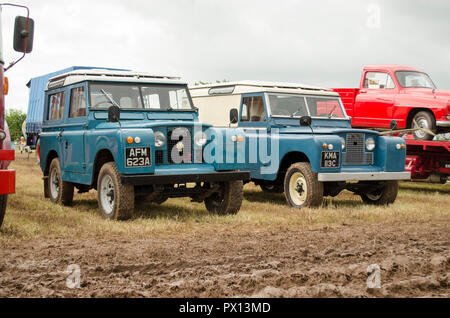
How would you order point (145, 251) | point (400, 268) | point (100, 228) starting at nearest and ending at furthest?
point (400, 268) < point (145, 251) < point (100, 228)

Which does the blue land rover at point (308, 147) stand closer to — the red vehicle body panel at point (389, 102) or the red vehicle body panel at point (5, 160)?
the red vehicle body panel at point (389, 102)

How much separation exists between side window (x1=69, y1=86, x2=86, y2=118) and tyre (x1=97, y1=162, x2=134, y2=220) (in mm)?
1320

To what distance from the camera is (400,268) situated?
4.74 metres

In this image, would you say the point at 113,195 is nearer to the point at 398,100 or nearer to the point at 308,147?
the point at 308,147

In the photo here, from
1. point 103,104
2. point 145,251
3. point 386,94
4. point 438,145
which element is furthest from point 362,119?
point 145,251

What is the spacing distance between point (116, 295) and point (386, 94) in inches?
408

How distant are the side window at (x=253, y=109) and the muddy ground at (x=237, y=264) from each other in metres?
3.92

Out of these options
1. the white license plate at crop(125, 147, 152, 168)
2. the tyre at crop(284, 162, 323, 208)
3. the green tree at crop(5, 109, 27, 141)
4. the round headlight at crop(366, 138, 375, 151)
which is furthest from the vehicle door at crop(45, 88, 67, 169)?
the green tree at crop(5, 109, 27, 141)

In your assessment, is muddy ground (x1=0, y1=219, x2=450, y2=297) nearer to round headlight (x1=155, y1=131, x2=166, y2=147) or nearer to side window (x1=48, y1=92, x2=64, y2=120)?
round headlight (x1=155, y1=131, x2=166, y2=147)

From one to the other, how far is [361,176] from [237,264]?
4.67 meters

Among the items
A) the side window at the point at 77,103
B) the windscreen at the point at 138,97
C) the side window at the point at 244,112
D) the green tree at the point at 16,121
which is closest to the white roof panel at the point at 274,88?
the side window at the point at 244,112

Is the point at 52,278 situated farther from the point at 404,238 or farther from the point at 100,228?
the point at 404,238

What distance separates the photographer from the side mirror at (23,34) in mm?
6316

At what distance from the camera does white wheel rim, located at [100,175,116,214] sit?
25.3 feet
